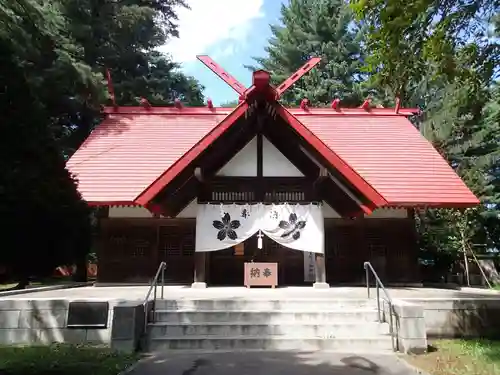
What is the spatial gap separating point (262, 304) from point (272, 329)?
71 centimetres

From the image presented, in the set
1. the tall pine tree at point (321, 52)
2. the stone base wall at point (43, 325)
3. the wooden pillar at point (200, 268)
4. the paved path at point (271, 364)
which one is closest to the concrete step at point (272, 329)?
the stone base wall at point (43, 325)

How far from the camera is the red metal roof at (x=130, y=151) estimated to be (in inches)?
481

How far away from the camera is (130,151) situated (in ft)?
46.4

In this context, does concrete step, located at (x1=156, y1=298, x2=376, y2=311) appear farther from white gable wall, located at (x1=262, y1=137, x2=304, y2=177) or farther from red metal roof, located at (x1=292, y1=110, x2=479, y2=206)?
red metal roof, located at (x1=292, y1=110, x2=479, y2=206)

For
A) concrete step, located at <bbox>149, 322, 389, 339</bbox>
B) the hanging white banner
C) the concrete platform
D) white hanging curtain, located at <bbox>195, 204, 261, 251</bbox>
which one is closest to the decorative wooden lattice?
white hanging curtain, located at <bbox>195, 204, 261, 251</bbox>

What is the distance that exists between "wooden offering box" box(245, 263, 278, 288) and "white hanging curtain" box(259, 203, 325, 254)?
0.72m

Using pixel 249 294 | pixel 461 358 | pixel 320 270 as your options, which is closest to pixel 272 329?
pixel 249 294

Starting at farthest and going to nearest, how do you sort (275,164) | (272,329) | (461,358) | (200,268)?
1. (275,164)
2. (200,268)
3. (272,329)
4. (461,358)

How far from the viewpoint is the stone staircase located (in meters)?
6.77

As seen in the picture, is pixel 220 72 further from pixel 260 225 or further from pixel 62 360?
pixel 62 360

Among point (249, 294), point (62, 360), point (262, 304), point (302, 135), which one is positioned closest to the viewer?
point (62, 360)

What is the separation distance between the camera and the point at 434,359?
6035mm

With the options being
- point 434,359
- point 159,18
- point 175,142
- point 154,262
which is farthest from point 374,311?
point 159,18

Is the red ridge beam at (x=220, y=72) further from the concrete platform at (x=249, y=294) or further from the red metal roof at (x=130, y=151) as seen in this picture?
the concrete platform at (x=249, y=294)
